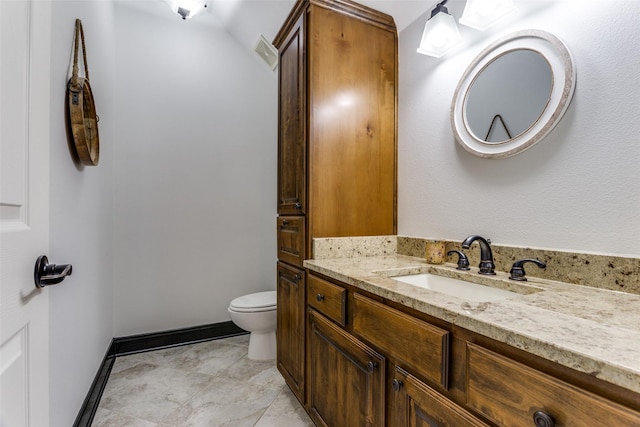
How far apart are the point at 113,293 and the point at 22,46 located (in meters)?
Result: 2.13

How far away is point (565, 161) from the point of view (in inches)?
40.2

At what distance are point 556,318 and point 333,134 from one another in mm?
1204

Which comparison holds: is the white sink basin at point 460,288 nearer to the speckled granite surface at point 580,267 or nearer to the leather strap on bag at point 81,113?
the speckled granite surface at point 580,267

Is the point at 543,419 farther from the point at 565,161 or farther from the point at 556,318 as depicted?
the point at 565,161

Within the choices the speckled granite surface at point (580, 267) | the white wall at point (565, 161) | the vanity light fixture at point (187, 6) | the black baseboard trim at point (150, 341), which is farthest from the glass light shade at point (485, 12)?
the black baseboard trim at point (150, 341)

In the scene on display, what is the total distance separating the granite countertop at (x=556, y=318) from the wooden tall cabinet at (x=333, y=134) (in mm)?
538

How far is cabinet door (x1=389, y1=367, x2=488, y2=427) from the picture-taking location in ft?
2.26

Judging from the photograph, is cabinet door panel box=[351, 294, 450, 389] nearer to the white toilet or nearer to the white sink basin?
the white sink basin

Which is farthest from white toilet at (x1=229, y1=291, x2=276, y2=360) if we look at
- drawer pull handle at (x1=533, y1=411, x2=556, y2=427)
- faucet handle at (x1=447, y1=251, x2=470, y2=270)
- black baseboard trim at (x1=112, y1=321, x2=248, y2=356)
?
drawer pull handle at (x1=533, y1=411, x2=556, y2=427)

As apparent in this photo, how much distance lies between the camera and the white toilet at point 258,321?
6.97ft

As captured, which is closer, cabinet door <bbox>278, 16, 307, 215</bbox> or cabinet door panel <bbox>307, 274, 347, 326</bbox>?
cabinet door panel <bbox>307, 274, 347, 326</bbox>

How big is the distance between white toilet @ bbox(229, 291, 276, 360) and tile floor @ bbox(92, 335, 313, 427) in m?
0.08

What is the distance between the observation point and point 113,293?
2.28m

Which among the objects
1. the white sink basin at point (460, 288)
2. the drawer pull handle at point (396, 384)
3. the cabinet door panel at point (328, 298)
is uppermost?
the white sink basin at point (460, 288)
